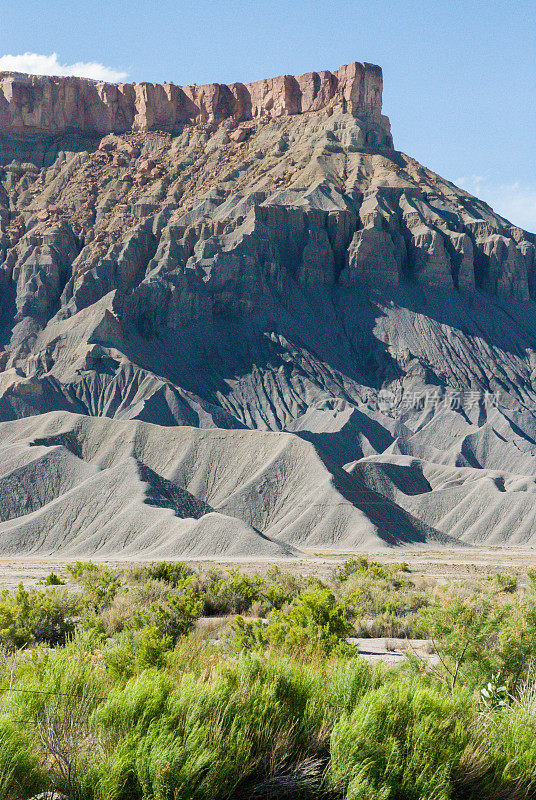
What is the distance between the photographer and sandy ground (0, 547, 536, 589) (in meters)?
39.1

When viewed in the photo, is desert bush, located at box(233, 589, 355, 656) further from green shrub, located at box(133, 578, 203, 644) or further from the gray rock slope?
the gray rock slope

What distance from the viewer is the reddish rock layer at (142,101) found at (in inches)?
6944

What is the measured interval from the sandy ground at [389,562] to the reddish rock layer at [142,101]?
13426 centimetres

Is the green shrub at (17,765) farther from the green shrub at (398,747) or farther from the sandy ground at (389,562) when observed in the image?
the sandy ground at (389,562)

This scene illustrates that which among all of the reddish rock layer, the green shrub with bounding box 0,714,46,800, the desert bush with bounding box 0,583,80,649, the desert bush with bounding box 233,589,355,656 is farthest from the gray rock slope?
the green shrub with bounding box 0,714,46,800

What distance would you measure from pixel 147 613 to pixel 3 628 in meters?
3.13

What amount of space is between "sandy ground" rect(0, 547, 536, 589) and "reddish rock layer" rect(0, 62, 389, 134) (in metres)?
134

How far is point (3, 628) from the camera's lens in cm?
1391

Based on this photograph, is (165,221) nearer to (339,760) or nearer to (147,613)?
(147,613)

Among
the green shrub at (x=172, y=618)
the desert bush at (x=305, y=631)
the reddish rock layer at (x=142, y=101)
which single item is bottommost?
the green shrub at (x=172, y=618)

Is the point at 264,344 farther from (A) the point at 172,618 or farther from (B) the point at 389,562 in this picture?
(A) the point at 172,618

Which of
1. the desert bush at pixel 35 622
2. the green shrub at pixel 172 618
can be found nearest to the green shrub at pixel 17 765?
the desert bush at pixel 35 622

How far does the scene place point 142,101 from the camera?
187125 mm

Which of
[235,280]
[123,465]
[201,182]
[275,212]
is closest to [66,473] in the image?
[123,465]
